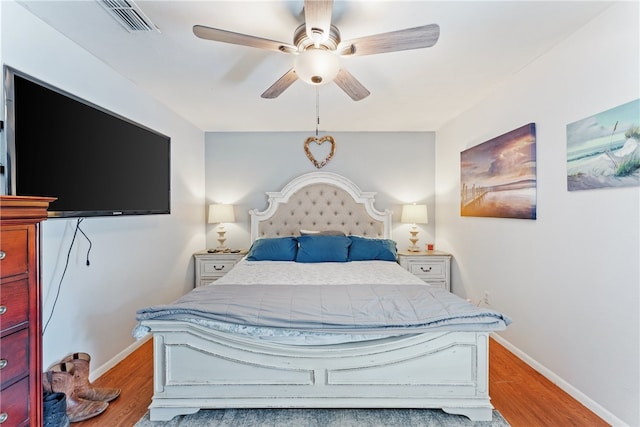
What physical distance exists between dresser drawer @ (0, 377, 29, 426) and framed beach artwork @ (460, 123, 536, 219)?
10.3 ft

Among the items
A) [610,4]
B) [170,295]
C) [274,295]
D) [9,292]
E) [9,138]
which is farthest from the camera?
[170,295]

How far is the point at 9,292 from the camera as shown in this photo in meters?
1.18

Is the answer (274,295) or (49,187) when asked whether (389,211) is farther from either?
(49,187)

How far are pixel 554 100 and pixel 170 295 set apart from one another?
12.7 ft

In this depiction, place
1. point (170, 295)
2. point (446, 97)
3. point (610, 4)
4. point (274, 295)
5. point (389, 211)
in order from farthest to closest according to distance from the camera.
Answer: point (389, 211) < point (170, 295) < point (446, 97) < point (274, 295) < point (610, 4)

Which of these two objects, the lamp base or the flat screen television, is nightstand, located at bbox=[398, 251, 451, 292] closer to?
the lamp base

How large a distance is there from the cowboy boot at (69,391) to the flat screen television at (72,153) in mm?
940

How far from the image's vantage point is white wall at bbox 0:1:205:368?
1844 mm

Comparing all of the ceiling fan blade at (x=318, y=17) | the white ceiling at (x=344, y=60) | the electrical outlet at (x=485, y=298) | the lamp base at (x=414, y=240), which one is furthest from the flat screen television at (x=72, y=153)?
the electrical outlet at (x=485, y=298)

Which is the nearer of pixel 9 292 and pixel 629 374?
pixel 9 292

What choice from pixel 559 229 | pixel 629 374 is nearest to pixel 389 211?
pixel 559 229

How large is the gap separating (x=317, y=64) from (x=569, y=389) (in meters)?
2.59

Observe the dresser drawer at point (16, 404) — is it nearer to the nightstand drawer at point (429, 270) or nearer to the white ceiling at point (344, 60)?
the white ceiling at point (344, 60)

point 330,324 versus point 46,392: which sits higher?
point 330,324
